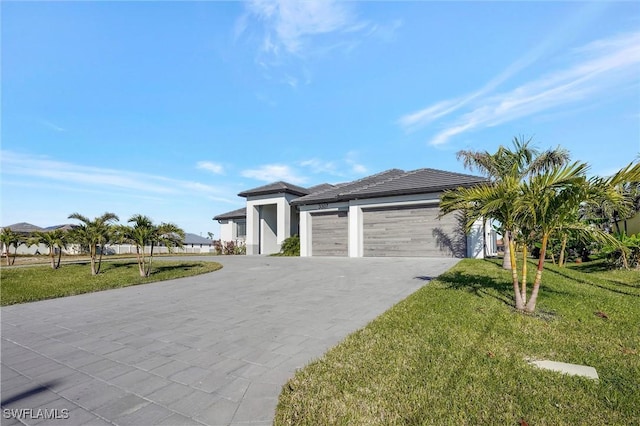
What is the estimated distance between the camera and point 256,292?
26.2ft

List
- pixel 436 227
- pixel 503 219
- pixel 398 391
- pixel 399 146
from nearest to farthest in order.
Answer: pixel 398 391 → pixel 503 219 → pixel 436 227 → pixel 399 146

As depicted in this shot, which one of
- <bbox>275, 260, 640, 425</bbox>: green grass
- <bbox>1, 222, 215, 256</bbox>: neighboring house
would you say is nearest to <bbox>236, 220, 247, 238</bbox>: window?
<bbox>1, 222, 215, 256</bbox>: neighboring house

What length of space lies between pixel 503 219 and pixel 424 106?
8.96m

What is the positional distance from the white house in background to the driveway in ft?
28.8

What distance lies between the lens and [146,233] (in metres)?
11.4

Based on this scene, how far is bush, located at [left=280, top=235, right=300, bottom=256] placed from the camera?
21891 millimetres

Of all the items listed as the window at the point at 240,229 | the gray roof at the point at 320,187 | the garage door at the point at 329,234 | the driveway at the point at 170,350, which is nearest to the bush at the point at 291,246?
the garage door at the point at 329,234

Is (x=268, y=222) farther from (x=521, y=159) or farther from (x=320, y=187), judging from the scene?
(x=521, y=159)

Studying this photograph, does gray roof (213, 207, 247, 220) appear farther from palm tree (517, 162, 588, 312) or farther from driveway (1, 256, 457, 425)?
palm tree (517, 162, 588, 312)

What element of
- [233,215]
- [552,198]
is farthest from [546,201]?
[233,215]

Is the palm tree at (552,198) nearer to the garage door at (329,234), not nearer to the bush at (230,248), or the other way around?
the garage door at (329,234)

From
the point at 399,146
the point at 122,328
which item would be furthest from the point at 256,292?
the point at 399,146

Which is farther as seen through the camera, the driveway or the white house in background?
the white house in background

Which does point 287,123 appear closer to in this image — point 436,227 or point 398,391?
point 436,227
